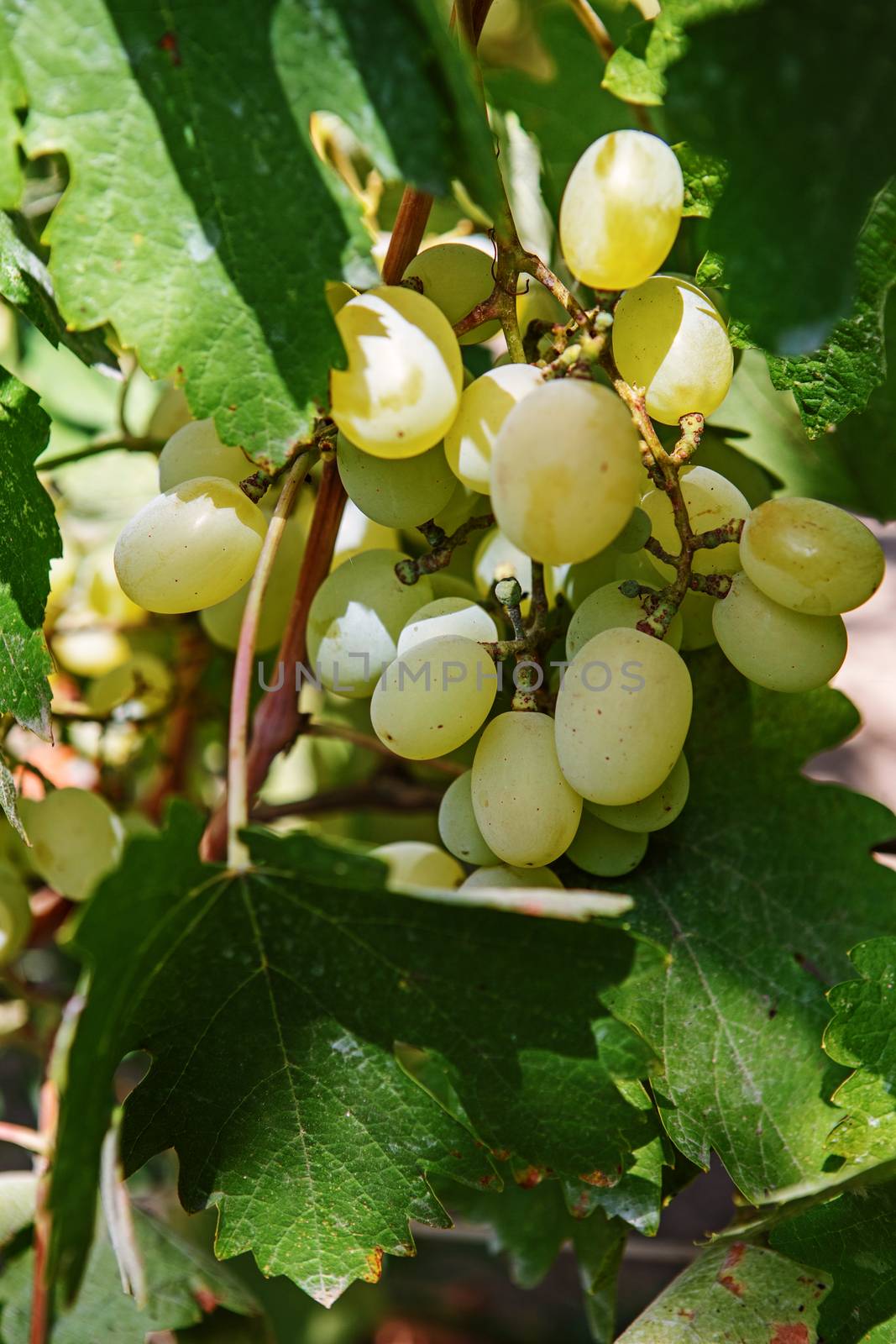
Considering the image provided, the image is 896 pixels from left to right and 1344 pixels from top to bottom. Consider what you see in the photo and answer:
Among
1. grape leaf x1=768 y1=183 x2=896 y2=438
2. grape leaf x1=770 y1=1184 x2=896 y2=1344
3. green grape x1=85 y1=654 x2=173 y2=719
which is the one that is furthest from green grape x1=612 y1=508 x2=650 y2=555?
green grape x1=85 y1=654 x2=173 y2=719

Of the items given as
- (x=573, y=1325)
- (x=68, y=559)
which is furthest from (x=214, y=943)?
(x=573, y=1325)

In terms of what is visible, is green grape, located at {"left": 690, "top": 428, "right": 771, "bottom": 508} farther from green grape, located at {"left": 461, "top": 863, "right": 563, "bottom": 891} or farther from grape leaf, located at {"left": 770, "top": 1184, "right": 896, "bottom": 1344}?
grape leaf, located at {"left": 770, "top": 1184, "right": 896, "bottom": 1344}

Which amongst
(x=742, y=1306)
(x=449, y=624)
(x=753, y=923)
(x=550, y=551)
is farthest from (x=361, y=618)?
(x=742, y=1306)

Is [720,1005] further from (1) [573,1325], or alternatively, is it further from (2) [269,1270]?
(1) [573,1325]

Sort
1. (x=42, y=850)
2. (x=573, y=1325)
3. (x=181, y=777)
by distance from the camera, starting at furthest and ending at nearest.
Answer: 1. (x=573, y=1325)
2. (x=181, y=777)
3. (x=42, y=850)

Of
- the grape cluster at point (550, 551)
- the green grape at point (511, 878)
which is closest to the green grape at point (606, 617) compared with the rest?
the grape cluster at point (550, 551)
